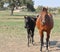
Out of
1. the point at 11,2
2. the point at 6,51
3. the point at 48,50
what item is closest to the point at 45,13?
the point at 48,50

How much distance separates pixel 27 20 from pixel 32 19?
39 centimetres

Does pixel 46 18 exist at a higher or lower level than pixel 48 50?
higher

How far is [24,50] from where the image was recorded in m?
11.4

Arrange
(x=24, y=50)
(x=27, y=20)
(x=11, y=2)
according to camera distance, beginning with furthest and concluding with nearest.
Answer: (x=11, y=2) < (x=27, y=20) < (x=24, y=50)

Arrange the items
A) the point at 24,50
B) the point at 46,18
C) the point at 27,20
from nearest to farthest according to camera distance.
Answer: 1. the point at 46,18
2. the point at 24,50
3. the point at 27,20

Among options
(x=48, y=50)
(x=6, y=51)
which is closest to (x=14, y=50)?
(x=6, y=51)

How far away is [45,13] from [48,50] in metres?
1.78

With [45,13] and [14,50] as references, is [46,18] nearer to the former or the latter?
[45,13]

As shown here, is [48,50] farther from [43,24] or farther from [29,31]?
[29,31]

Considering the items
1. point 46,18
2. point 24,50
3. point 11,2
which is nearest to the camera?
point 46,18

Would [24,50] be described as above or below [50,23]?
below

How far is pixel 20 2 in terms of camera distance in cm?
6906

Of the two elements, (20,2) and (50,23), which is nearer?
(50,23)

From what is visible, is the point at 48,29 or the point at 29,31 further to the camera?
the point at 29,31
